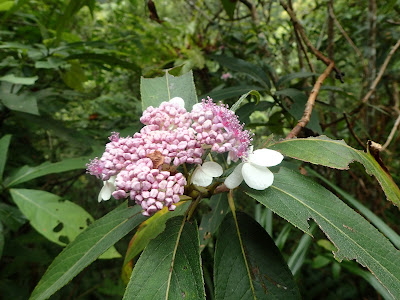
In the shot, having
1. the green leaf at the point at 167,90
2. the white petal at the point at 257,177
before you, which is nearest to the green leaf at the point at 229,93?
the green leaf at the point at 167,90

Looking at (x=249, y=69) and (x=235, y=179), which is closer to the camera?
(x=235, y=179)

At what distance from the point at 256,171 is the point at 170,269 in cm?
28

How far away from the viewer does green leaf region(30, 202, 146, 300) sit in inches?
28.0

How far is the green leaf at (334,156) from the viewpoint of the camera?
65 centimetres

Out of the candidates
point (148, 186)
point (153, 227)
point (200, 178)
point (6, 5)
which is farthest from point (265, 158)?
point (6, 5)

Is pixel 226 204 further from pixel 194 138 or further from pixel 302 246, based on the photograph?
pixel 302 246

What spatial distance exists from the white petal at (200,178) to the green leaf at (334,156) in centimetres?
20

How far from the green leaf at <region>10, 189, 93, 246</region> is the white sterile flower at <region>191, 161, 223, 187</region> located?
1.97 feet

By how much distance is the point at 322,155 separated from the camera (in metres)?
0.68

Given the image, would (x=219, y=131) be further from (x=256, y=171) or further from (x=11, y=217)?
(x=11, y=217)

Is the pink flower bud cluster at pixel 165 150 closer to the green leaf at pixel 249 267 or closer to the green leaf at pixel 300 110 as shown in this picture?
the green leaf at pixel 249 267

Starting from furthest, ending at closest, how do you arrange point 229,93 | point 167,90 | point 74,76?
point 74,76
point 229,93
point 167,90

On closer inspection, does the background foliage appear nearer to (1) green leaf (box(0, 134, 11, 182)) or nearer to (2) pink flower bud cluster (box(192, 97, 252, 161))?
(1) green leaf (box(0, 134, 11, 182))

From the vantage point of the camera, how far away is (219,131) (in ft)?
2.17
